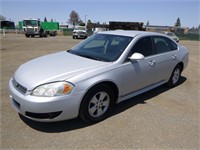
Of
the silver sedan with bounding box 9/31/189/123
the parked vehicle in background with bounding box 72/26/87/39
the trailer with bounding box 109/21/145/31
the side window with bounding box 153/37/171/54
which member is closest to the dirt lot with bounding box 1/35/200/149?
the silver sedan with bounding box 9/31/189/123

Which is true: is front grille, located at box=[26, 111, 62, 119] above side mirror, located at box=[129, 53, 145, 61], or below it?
below

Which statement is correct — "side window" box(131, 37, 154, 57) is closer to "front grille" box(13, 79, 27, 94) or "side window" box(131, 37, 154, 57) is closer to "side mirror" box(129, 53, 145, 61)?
"side mirror" box(129, 53, 145, 61)

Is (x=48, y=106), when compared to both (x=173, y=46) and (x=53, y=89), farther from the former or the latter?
(x=173, y=46)

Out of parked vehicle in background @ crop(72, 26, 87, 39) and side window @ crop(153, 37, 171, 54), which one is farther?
parked vehicle in background @ crop(72, 26, 87, 39)

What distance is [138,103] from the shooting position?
4242mm

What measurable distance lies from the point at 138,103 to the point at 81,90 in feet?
5.65

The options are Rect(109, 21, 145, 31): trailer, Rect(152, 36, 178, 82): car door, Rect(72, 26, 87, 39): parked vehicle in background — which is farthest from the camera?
Rect(109, 21, 145, 31): trailer

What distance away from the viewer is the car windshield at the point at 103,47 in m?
3.76

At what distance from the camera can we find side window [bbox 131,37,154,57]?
396 cm

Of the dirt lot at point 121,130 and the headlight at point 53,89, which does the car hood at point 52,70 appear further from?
the dirt lot at point 121,130

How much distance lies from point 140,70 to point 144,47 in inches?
22.9

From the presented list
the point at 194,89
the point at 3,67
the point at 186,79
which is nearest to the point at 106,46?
the point at 194,89

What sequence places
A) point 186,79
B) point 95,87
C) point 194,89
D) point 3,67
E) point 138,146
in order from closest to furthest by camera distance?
point 138,146, point 95,87, point 194,89, point 186,79, point 3,67

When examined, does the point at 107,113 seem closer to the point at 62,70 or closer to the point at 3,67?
the point at 62,70
